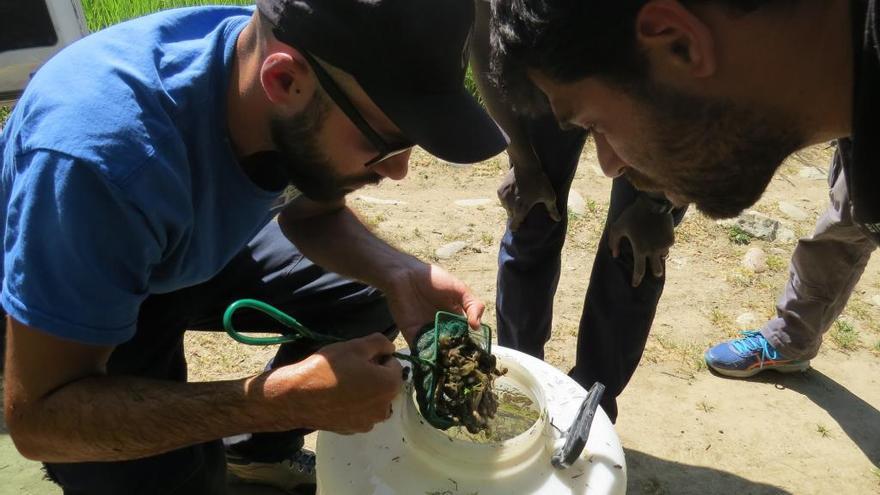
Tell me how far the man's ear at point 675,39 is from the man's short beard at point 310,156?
0.63 metres

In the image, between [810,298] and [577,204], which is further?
[577,204]

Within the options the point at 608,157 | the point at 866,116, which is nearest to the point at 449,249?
the point at 608,157

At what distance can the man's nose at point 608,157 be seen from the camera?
63.0 inches

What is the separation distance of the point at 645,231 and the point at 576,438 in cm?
85

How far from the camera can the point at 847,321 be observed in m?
3.37

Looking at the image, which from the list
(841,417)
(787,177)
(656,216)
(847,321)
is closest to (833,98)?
(656,216)

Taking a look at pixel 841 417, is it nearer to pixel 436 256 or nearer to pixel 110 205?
pixel 436 256

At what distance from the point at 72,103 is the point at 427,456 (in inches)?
37.9

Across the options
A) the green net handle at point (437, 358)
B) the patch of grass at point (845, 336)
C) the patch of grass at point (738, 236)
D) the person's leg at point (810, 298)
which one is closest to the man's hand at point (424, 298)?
the green net handle at point (437, 358)

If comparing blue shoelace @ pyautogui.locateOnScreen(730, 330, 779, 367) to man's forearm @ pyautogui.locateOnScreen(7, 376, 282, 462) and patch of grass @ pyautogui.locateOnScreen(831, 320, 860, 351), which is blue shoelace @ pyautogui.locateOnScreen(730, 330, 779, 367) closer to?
patch of grass @ pyautogui.locateOnScreen(831, 320, 860, 351)

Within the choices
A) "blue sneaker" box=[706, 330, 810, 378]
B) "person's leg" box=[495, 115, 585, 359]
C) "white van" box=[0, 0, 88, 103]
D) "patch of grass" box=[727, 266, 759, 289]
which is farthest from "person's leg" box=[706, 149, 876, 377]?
"white van" box=[0, 0, 88, 103]

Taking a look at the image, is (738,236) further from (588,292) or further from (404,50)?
(404,50)

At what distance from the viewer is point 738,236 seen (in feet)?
12.8

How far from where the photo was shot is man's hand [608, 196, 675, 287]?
231cm
